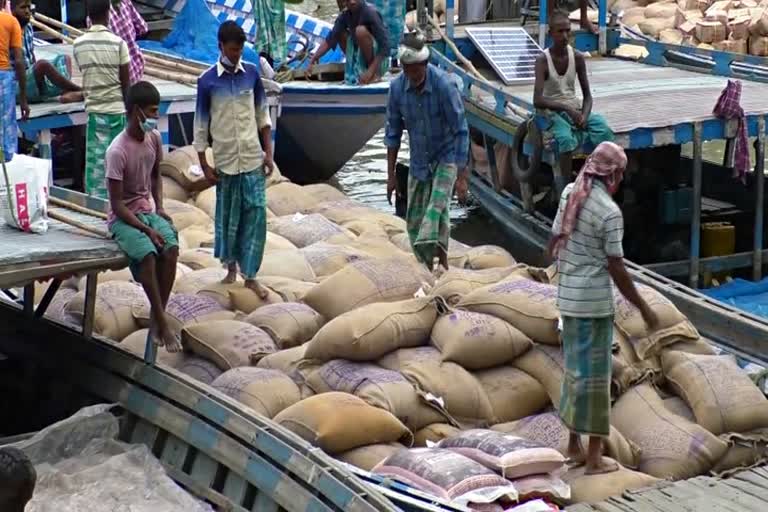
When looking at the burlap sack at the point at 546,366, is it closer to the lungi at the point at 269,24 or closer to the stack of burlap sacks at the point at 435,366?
the stack of burlap sacks at the point at 435,366

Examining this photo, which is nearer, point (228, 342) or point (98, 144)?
point (228, 342)

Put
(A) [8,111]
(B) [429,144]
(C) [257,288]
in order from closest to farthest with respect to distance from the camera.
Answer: (C) [257,288], (B) [429,144], (A) [8,111]

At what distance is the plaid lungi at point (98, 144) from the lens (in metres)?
8.36

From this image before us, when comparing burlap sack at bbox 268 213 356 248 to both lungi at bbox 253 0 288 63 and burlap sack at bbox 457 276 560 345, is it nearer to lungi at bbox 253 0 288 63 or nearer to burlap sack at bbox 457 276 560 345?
burlap sack at bbox 457 276 560 345

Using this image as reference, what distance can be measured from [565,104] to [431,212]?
2068 millimetres

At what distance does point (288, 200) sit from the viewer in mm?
9664

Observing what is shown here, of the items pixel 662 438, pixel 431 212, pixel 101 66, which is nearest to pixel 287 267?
pixel 431 212

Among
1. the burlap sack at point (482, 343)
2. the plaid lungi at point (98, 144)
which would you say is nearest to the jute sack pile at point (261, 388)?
the burlap sack at point (482, 343)

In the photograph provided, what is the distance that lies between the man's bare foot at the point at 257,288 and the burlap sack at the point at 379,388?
1201 millimetres

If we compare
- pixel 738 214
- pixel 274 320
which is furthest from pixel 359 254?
pixel 738 214

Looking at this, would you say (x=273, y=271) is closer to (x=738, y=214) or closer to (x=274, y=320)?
(x=274, y=320)

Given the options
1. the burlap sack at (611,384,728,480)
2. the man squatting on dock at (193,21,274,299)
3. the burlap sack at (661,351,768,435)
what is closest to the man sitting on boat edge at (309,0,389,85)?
the man squatting on dock at (193,21,274,299)

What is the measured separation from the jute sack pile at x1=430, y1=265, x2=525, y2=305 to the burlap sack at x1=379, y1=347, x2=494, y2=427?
560 mm

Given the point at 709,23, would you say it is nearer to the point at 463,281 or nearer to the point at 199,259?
the point at 199,259
